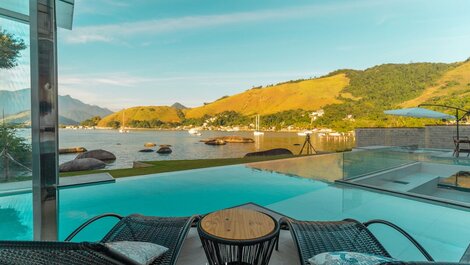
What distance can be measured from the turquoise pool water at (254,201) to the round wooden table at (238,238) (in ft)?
4.73

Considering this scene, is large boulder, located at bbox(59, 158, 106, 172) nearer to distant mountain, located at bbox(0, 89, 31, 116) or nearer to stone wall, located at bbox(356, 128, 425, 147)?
distant mountain, located at bbox(0, 89, 31, 116)

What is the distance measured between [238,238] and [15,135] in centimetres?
252

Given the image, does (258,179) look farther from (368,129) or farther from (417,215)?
(368,129)

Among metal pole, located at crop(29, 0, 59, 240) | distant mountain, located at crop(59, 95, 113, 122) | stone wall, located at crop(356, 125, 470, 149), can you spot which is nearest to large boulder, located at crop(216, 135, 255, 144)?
stone wall, located at crop(356, 125, 470, 149)

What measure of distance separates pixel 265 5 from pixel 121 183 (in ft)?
59.0

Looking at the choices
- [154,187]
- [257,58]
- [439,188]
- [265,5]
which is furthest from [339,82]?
[154,187]

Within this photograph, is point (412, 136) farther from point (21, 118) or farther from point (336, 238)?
point (21, 118)

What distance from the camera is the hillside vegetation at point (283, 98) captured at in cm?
4069

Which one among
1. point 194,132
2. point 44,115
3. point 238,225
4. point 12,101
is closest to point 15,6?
point 12,101

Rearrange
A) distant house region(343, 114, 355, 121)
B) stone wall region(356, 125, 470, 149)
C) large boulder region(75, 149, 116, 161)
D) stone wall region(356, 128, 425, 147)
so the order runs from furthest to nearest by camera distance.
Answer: distant house region(343, 114, 355, 121), large boulder region(75, 149, 116, 161), stone wall region(356, 128, 425, 147), stone wall region(356, 125, 470, 149)

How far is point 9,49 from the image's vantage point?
2289 mm

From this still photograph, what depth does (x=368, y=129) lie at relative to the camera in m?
12.6

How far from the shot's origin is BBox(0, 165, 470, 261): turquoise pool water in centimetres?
238

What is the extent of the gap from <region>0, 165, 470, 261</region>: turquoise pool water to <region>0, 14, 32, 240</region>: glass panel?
2 cm
